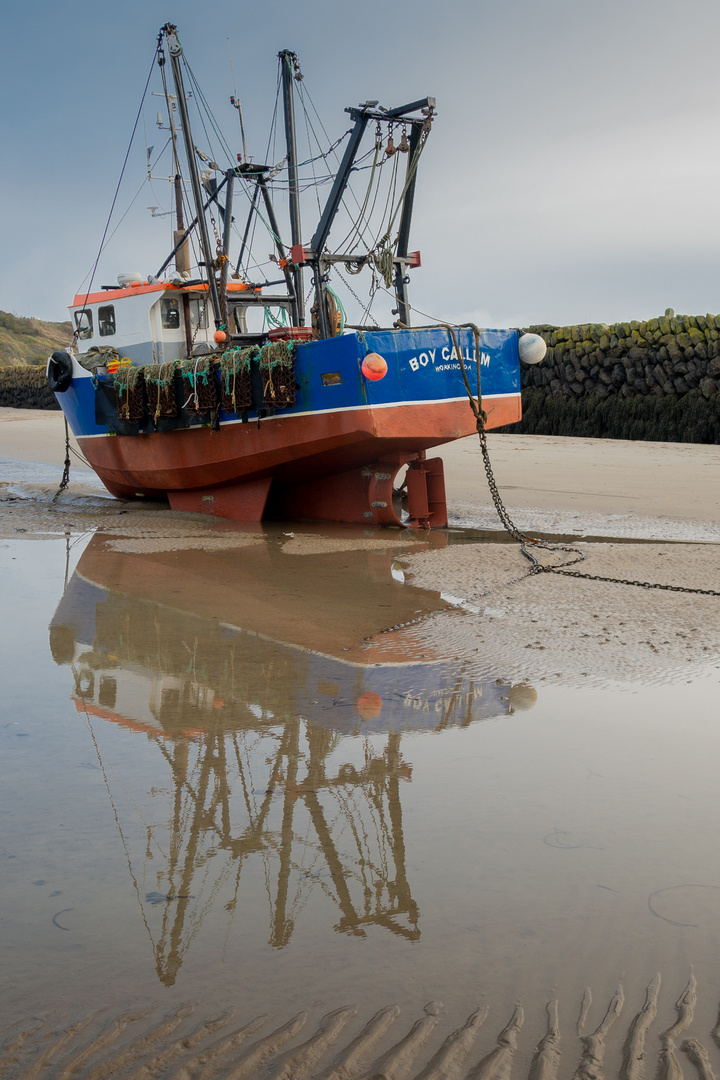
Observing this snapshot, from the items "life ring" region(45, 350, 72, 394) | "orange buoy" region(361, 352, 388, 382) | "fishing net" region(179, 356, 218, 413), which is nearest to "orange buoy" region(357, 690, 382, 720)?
"orange buoy" region(361, 352, 388, 382)

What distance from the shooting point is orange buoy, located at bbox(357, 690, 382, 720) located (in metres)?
3.99

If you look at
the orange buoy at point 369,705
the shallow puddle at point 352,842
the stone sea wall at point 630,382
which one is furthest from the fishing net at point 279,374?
the stone sea wall at point 630,382

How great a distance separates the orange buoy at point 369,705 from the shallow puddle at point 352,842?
0.02m

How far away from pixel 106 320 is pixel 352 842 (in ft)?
35.9

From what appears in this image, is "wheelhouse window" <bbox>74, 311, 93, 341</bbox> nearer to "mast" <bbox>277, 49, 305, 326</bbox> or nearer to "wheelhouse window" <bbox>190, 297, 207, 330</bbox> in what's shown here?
"wheelhouse window" <bbox>190, 297, 207, 330</bbox>

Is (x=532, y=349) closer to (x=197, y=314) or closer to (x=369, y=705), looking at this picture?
(x=197, y=314)

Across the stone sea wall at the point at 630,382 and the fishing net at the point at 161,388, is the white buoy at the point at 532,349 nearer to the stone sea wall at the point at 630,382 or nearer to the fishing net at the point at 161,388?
the fishing net at the point at 161,388

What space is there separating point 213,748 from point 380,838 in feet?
3.36

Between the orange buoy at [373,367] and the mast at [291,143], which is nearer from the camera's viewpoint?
the orange buoy at [373,367]

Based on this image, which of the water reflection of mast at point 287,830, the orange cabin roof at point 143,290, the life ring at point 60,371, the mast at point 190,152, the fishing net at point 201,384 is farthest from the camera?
the life ring at point 60,371

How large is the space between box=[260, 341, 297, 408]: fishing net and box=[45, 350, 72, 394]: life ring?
413 centimetres

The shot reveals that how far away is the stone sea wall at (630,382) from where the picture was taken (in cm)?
1880

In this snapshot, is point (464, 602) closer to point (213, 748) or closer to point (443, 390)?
point (213, 748)

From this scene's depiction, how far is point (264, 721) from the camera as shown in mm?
3932
